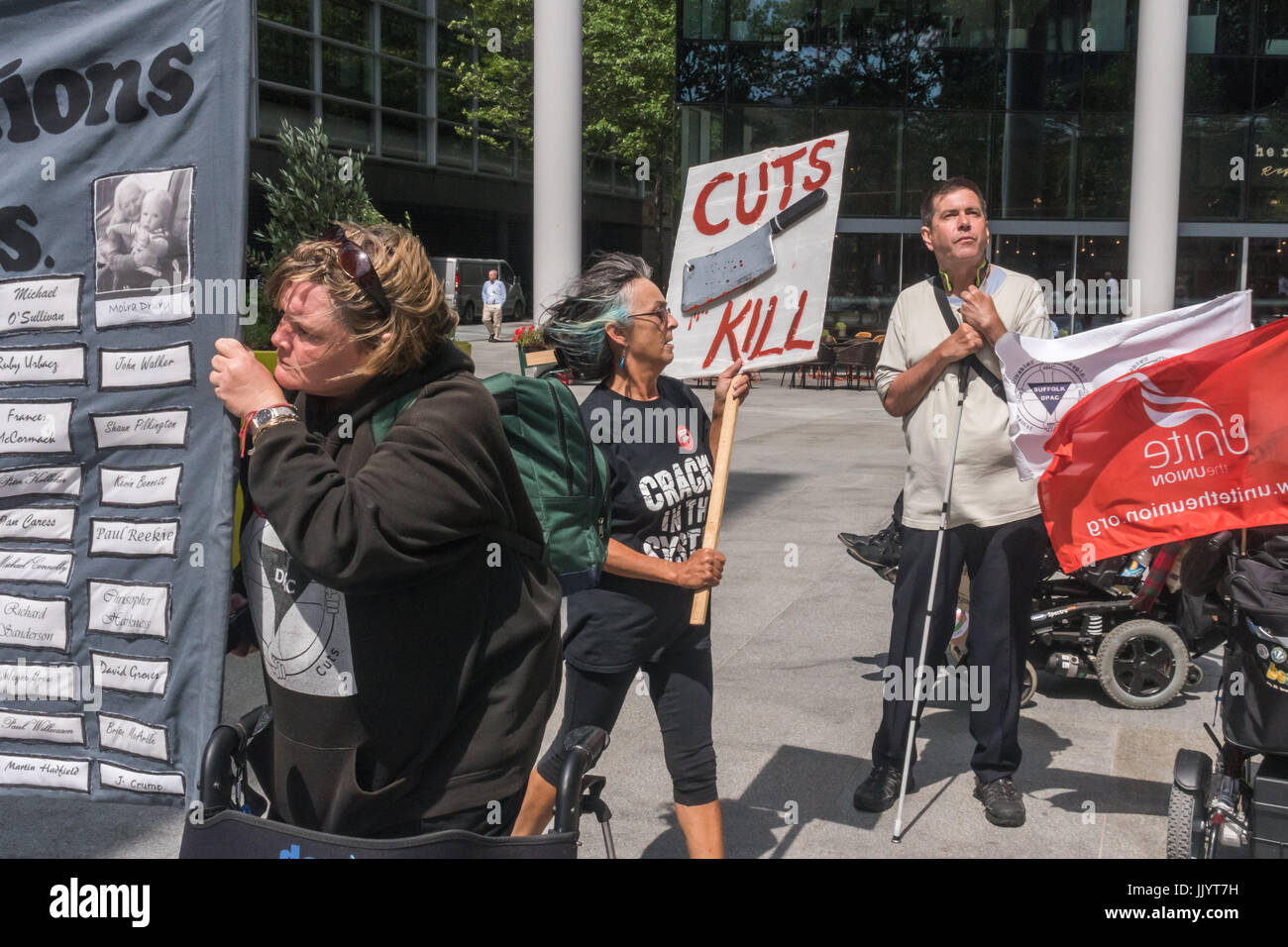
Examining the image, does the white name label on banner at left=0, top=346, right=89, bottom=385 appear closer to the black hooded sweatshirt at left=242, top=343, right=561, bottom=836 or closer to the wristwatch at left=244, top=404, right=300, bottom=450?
the black hooded sweatshirt at left=242, top=343, right=561, bottom=836

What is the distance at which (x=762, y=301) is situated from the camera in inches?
155

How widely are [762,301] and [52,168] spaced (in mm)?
1964

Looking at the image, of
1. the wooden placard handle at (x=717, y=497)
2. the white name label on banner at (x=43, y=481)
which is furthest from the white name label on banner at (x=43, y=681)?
the wooden placard handle at (x=717, y=497)

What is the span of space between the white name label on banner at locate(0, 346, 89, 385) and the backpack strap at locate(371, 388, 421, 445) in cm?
109

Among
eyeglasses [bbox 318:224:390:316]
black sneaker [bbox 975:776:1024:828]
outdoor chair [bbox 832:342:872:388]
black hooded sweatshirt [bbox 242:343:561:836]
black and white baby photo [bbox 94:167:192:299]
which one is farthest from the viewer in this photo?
outdoor chair [bbox 832:342:872:388]

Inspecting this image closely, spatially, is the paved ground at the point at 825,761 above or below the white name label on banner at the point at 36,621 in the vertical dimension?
below

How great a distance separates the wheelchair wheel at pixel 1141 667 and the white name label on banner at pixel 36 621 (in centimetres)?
427

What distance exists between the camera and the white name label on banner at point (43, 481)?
9.66 ft

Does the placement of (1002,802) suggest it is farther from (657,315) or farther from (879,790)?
(657,315)

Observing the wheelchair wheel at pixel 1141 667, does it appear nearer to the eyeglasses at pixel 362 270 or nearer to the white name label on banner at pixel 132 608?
the white name label on banner at pixel 132 608

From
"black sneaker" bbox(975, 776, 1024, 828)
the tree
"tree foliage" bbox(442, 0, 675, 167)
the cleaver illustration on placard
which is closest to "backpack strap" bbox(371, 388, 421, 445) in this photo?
the cleaver illustration on placard

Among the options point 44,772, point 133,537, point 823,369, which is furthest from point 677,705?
point 823,369

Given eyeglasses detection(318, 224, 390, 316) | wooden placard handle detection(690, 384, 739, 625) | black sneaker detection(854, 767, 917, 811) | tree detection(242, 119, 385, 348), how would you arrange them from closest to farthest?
1. eyeglasses detection(318, 224, 390, 316)
2. wooden placard handle detection(690, 384, 739, 625)
3. black sneaker detection(854, 767, 917, 811)
4. tree detection(242, 119, 385, 348)

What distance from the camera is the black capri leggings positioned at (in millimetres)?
3479
